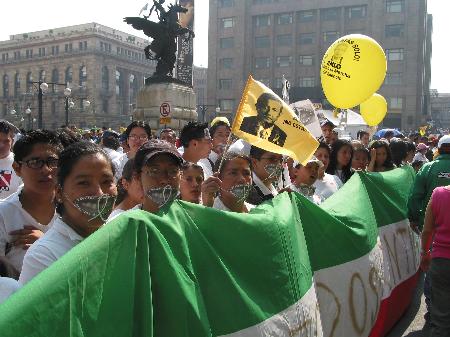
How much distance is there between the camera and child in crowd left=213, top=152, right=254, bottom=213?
325 cm

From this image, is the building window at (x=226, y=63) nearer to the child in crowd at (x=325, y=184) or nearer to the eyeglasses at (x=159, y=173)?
the child in crowd at (x=325, y=184)

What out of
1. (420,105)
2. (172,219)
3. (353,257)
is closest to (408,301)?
(353,257)

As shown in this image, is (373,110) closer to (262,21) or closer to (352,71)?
(352,71)

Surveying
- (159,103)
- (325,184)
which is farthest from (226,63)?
(325,184)

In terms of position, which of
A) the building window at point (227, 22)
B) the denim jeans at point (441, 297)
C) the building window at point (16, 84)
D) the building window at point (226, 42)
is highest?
the building window at point (227, 22)

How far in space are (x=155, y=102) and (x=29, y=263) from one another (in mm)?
14298

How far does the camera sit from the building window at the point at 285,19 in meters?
62.9

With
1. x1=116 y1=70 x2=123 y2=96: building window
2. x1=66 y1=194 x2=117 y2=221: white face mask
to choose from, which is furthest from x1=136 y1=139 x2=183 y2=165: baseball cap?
x1=116 y1=70 x2=123 y2=96: building window

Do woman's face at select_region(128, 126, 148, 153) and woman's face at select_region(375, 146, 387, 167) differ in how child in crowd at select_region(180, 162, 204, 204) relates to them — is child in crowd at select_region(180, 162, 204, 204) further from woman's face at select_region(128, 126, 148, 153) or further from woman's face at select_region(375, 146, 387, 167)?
woman's face at select_region(375, 146, 387, 167)

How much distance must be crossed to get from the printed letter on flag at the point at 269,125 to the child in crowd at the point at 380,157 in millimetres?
2810

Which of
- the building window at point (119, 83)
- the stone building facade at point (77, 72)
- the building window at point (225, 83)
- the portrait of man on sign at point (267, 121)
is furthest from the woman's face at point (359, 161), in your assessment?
the building window at point (119, 83)

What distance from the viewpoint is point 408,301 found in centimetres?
486

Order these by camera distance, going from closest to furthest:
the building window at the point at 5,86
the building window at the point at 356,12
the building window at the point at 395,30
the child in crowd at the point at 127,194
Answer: the child in crowd at the point at 127,194 → the building window at the point at 395,30 → the building window at the point at 356,12 → the building window at the point at 5,86

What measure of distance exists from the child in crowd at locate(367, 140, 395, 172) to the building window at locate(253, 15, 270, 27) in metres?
60.4
